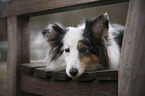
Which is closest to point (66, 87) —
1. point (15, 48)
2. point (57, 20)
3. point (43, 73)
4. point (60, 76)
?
point (60, 76)

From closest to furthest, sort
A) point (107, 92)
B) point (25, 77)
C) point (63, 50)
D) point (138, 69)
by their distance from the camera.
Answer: point (138, 69), point (107, 92), point (63, 50), point (25, 77)

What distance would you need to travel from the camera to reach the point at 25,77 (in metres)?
2.44

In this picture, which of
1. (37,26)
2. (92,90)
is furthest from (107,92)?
(37,26)

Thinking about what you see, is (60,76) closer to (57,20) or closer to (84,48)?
(84,48)

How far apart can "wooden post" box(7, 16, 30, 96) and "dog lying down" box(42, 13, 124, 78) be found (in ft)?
2.01

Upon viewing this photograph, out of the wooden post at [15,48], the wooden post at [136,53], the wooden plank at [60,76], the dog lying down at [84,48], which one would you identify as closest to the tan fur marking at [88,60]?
the dog lying down at [84,48]

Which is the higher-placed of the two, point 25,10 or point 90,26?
point 25,10

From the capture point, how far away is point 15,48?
249 centimetres

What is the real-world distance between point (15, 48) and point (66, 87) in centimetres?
108

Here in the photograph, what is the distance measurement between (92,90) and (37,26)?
1088 centimetres

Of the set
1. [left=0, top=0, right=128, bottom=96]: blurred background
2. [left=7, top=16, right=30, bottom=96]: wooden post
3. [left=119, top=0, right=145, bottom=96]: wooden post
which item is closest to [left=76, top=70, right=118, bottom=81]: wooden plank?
[left=119, top=0, right=145, bottom=96]: wooden post

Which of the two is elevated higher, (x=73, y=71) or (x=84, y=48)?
(x=84, y=48)

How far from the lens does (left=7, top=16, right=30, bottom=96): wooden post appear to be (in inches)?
98.3

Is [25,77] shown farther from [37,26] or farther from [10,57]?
[37,26]
